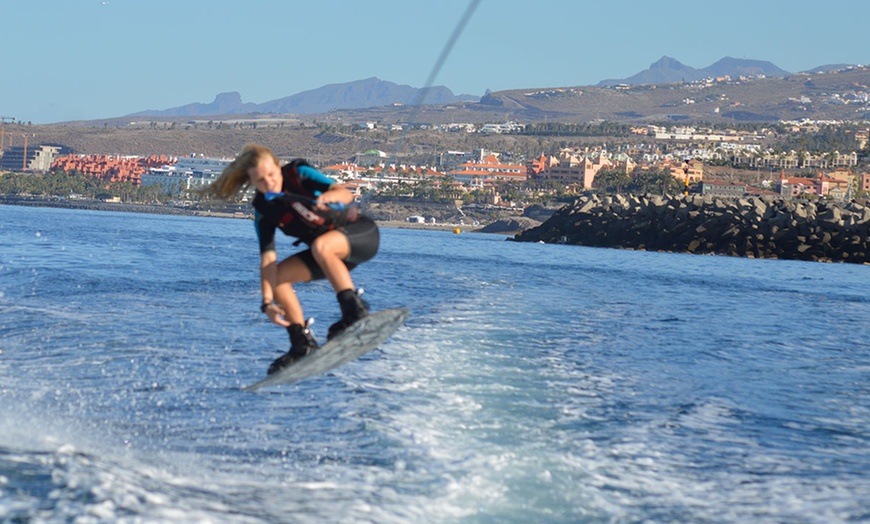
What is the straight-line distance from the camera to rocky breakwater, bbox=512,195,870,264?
65.8 metres

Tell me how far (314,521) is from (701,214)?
71.0 meters

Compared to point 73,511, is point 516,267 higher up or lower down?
lower down

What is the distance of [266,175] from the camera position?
7.64m

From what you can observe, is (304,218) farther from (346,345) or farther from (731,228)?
(731,228)

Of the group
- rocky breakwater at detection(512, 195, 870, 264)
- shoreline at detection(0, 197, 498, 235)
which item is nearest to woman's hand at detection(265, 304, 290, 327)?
rocky breakwater at detection(512, 195, 870, 264)

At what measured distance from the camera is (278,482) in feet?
21.9

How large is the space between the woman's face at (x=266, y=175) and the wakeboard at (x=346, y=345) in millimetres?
1112

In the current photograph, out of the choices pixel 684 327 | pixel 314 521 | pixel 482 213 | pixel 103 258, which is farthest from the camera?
pixel 482 213

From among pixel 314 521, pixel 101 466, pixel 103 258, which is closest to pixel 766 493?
pixel 314 521

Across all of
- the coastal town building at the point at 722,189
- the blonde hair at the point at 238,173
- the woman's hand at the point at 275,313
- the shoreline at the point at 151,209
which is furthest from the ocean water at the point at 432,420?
the shoreline at the point at 151,209

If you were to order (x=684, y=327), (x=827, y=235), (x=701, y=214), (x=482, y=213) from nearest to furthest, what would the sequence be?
(x=684, y=327), (x=827, y=235), (x=701, y=214), (x=482, y=213)

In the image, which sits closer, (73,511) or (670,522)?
(73,511)

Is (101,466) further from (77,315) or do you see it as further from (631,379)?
(77,315)

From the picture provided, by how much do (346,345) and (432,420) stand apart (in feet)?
4.37
